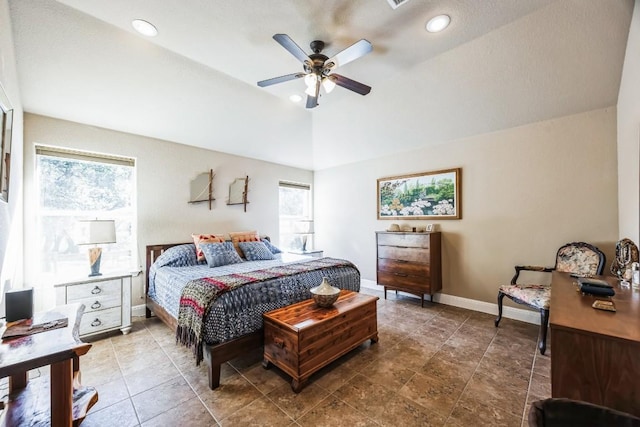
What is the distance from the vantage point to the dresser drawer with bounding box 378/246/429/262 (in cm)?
373

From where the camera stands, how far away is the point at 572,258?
2842 millimetres

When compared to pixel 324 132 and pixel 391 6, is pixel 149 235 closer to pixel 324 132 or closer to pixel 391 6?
pixel 324 132

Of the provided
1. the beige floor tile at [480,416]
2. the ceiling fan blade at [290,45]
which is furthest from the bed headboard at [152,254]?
the beige floor tile at [480,416]

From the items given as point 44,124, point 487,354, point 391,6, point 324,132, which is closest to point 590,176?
point 487,354

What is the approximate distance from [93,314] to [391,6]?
4.03m

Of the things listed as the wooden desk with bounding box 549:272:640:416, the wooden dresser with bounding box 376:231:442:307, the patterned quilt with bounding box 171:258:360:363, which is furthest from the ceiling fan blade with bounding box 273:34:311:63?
the wooden dresser with bounding box 376:231:442:307

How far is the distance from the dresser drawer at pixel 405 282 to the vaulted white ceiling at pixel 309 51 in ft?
6.83

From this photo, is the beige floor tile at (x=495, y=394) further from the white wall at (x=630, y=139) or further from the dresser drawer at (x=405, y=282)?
the dresser drawer at (x=405, y=282)

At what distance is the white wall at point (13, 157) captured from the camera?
1751mm

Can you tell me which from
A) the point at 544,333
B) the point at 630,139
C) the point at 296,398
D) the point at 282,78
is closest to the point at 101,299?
the point at 296,398

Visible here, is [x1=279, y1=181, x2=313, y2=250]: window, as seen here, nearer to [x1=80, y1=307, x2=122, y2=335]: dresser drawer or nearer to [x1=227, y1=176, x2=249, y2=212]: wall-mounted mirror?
[x1=227, y1=176, x2=249, y2=212]: wall-mounted mirror

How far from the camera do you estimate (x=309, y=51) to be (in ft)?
8.23

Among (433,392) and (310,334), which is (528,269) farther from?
(310,334)

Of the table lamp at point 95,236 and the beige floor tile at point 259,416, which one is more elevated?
the table lamp at point 95,236
